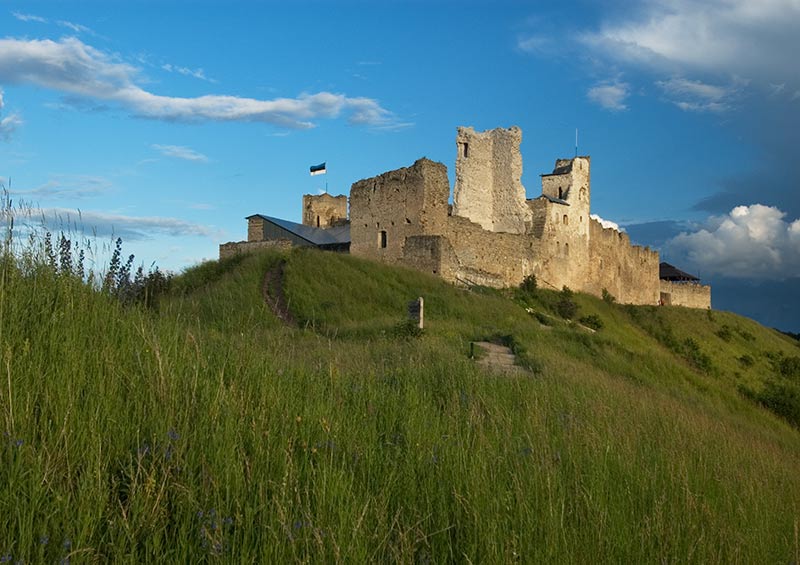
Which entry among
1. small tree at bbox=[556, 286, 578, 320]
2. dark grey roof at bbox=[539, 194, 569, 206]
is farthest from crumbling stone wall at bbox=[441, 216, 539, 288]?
dark grey roof at bbox=[539, 194, 569, 206]

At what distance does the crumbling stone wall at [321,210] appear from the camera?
56.0m

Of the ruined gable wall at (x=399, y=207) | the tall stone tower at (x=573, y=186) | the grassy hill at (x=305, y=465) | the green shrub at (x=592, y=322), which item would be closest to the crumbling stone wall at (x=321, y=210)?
the tall stone tower at (x=573, y=186)

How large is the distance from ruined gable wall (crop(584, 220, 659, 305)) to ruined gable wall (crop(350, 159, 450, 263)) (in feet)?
50.2

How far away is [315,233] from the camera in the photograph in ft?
152

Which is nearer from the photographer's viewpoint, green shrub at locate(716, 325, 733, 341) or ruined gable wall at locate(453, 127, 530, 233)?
ruined gable wall at locate(453, 127, 530, 233)

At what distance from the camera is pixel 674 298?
57.7 meters

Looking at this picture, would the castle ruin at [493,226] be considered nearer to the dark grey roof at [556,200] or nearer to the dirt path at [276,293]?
the dark grey roof at [556,200]

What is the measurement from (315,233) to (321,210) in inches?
405

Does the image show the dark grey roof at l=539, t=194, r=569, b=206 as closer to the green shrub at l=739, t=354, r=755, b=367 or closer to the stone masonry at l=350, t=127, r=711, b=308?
the stone masonry at l=350, t=127, r=711, b=308

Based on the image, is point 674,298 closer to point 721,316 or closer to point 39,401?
point 721,316

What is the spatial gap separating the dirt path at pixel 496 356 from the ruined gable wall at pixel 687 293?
43.8 m

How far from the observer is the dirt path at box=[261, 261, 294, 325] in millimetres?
21859

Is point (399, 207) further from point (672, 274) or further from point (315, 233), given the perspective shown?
point (672, 274)

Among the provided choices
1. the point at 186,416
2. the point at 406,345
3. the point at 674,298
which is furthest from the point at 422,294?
the point at 674,298
